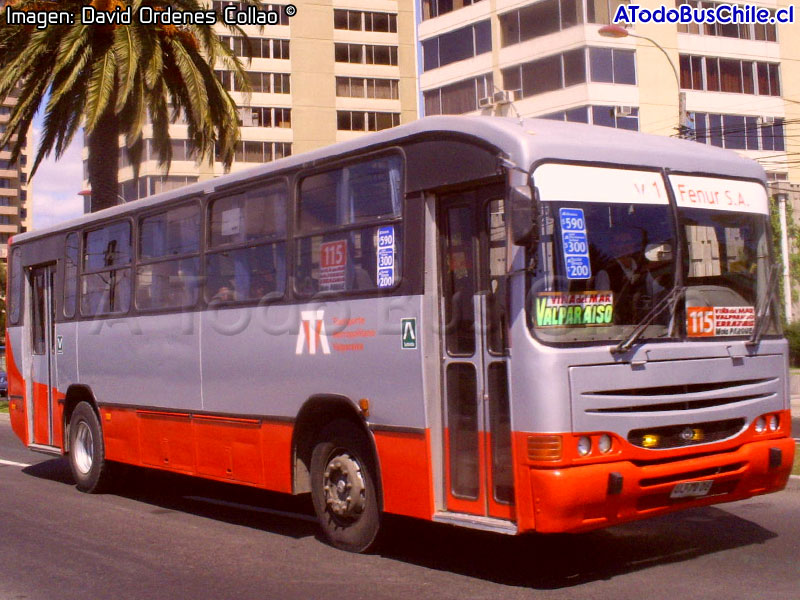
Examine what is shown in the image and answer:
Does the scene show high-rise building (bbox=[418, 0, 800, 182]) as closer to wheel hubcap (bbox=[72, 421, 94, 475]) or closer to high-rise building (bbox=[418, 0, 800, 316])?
high-rise building (bbox=[418, 0, 800, 316])

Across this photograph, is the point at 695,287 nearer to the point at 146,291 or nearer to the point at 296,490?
the point at 296,490

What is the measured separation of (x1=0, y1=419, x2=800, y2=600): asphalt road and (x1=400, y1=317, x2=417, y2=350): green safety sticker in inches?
65.7

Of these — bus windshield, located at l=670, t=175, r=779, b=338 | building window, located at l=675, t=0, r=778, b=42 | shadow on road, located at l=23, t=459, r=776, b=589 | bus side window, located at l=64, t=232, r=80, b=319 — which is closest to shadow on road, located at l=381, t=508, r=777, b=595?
shadow on road, located at l=23, t=459, r=776, b=589

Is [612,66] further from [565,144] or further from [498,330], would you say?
[498,330]

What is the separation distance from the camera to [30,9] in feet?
67.1

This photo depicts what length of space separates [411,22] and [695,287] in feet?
215

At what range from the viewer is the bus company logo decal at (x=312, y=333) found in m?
8.99

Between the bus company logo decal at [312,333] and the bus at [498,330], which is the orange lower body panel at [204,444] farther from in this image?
the bus company logo decal at [312,333]

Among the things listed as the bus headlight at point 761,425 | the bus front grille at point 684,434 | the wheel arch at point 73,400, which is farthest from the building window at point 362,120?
the bus front grille at point 684,434

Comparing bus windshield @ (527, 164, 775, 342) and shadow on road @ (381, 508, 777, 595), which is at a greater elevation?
bus windshield @ (527, 164, 775, 342)

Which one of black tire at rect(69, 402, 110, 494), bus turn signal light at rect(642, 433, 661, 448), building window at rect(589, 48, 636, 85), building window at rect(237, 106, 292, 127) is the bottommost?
black tire at rect(69, 402, 110, 494)

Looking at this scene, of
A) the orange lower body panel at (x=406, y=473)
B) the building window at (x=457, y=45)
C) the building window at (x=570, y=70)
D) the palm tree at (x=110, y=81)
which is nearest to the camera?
the orange lower body panel at (x=406, y=473)

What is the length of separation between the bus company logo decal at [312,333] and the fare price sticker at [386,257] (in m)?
0.82

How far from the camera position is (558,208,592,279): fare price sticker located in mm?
7258
